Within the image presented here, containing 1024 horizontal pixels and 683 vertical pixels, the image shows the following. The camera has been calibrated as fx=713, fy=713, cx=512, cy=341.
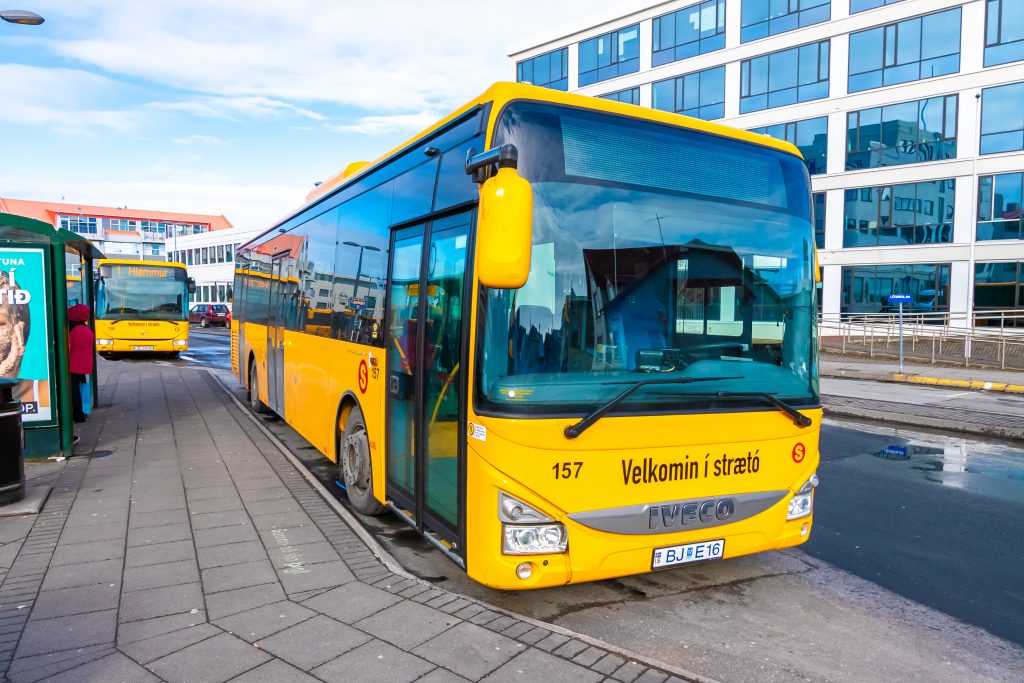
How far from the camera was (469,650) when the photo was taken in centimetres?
383

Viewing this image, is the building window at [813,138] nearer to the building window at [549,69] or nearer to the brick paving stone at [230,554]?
the building window at [549,69]

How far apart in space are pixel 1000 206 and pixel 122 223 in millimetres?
98513

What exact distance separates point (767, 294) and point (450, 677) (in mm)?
2976

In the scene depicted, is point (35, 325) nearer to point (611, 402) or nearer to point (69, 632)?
point (69, 632)

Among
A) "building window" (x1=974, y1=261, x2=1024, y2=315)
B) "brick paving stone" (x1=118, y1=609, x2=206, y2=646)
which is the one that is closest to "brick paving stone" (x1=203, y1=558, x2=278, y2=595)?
"brick paving stone" (x1=118, y1=609, x2=206, y2=646)

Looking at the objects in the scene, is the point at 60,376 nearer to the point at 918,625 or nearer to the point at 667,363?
the point at 667,363

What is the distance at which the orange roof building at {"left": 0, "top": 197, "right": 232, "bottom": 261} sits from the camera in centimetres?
8525

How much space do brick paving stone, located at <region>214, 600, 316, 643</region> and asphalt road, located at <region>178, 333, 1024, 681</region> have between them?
3.34 ft

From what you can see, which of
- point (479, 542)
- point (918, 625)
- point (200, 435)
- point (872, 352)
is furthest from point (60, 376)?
point (872, 352)

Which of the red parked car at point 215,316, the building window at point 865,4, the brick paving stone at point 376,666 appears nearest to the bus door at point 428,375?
the brick paving stone at point 376,666

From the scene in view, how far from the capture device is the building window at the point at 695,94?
35.8 meters

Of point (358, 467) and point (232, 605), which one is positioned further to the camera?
point (358, 467)

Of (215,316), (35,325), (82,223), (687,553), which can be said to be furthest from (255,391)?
(82,223)

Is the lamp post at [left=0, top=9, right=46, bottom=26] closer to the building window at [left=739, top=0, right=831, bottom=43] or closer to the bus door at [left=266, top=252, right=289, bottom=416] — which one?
the bus door at [left=266, top=252, right=289, bottom=416]
